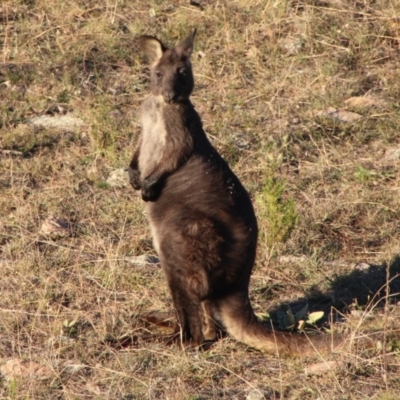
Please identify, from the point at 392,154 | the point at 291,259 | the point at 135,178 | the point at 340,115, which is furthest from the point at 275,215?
the point at 340,115

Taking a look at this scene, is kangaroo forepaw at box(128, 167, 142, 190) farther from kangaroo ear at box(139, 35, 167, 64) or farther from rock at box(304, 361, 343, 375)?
rock at box(304, 361, 343, 375)

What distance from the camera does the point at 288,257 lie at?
6.29m

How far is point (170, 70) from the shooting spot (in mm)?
5594

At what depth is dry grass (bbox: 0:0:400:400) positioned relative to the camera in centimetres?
478

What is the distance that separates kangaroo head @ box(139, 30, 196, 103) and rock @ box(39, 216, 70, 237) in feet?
4.47

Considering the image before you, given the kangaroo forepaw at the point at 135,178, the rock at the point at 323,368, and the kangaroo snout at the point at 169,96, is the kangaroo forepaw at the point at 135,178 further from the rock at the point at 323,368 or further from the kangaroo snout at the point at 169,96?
the rock at the point at 323,368

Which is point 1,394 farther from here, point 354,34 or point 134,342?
point 354,34

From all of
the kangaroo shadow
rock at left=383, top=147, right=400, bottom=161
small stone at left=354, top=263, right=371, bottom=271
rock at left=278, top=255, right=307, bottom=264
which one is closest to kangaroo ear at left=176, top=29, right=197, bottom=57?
rock at left=278, top=255, right=307, bottom=264

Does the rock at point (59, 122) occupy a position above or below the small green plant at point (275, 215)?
below

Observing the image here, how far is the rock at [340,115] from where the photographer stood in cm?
807

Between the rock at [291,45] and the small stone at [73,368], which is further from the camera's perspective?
the rock at [291,45]

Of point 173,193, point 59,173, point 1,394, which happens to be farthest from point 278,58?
point 1,394

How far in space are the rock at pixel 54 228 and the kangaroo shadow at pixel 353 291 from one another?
1.68 m

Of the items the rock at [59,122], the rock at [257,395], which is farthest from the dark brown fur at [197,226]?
the rock at [59,122]
